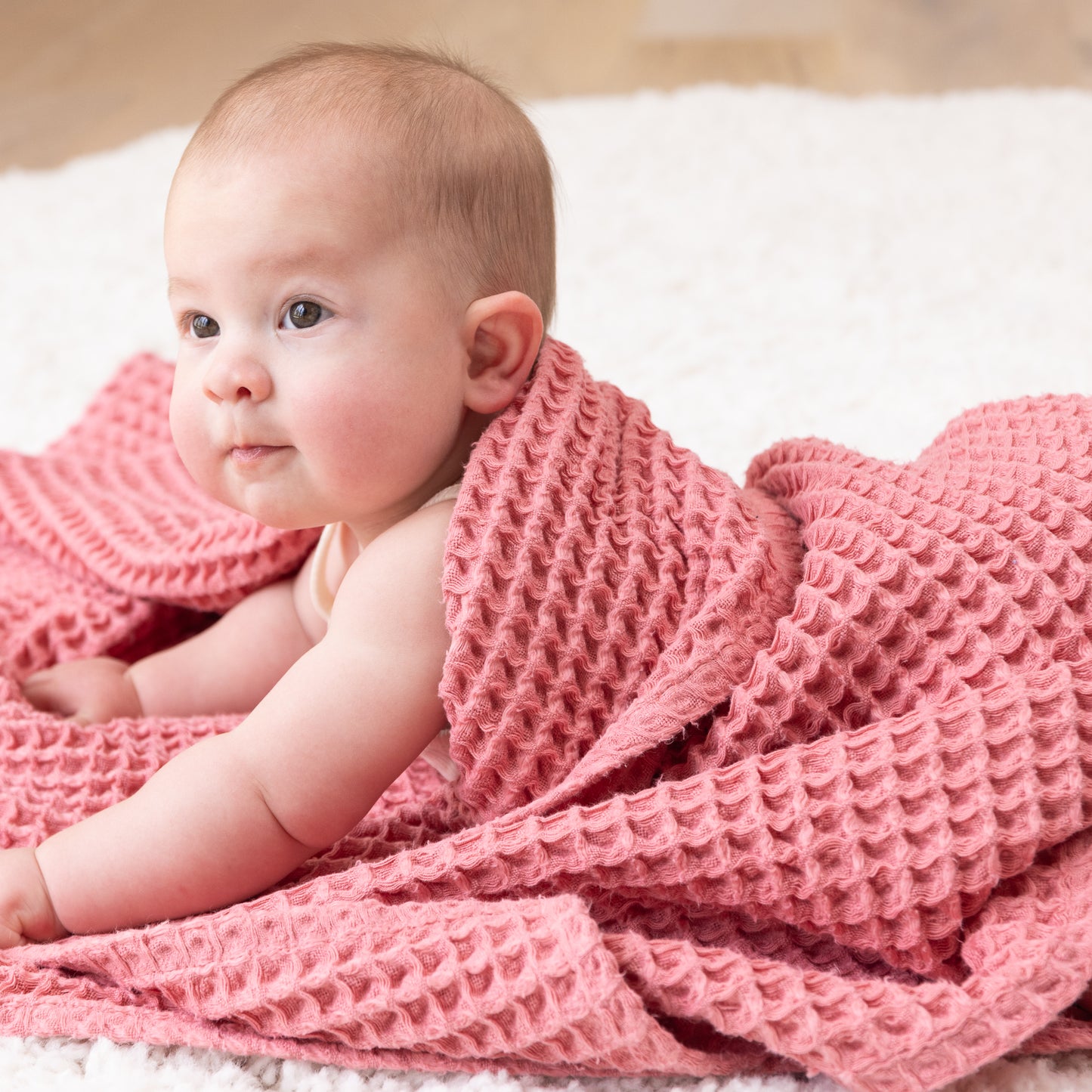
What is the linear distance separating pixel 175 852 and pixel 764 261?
1.20 metres

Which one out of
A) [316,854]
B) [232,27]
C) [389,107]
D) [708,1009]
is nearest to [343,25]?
[232,27]

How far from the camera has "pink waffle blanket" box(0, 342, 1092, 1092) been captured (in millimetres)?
757

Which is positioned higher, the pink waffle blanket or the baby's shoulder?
the baby's shoulder

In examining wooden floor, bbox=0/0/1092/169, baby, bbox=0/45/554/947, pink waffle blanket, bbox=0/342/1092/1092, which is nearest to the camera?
pink waffle blanket, bbox=0/342/1092/1092

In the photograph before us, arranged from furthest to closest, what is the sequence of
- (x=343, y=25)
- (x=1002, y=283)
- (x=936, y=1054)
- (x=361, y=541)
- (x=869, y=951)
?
(x=343, y=25) → (x=1002, y=283) → (x=361, y=541) → (x=869, y=951) → (x=936, y=1054)

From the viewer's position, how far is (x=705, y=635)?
2.85 feet

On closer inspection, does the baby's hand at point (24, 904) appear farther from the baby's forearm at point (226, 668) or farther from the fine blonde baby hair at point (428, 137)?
the fine blonde baby hair at point (428, 137)

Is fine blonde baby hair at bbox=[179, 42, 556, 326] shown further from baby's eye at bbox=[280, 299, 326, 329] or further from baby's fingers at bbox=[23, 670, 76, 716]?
baby's fingers at bbox=[23, 670, 76, 716]

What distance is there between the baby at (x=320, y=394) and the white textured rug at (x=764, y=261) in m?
0.59

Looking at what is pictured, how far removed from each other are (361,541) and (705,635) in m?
0.28

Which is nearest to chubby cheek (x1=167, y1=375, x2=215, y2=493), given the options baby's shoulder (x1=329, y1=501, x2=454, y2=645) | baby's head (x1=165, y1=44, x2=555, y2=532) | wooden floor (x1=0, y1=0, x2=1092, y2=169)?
baby's head (x1=165, y1=44, x2=555, y2=532)

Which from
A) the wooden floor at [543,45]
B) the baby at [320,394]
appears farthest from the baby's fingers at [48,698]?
the wooden floor at [543,45]

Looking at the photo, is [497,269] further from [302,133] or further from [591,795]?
[591,795]

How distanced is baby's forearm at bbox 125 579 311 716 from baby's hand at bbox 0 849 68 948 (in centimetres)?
28
